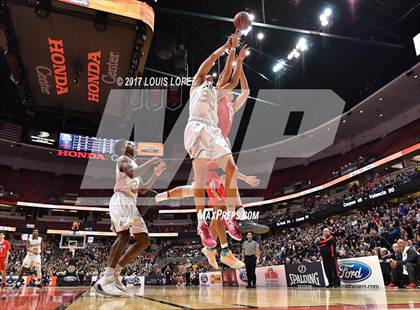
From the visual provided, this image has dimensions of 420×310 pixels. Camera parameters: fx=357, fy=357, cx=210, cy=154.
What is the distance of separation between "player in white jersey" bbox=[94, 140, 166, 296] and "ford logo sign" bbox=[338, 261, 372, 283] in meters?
7.07

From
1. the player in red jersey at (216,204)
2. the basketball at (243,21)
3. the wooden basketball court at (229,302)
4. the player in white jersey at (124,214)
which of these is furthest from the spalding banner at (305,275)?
the basketball at (243,21)

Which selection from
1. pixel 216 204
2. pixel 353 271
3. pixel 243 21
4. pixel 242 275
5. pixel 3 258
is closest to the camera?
pixel 243 21

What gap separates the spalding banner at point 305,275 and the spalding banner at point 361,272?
2.11ft

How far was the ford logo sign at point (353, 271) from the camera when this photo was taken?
30.6ft

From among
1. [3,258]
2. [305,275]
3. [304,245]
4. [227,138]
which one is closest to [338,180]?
[304,245]

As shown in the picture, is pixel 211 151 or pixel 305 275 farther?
pixel 305 275

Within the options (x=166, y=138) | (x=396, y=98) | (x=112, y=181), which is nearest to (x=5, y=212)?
(x=112, y=181)

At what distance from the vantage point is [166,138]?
28.1m

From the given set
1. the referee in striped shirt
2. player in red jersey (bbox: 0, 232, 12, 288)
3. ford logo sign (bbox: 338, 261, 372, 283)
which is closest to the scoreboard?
player in red jersey (bbox: 0, 232, 12, 288)

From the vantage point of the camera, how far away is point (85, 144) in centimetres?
2047

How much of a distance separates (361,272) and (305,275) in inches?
76.9

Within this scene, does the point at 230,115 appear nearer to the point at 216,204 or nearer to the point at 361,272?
the point at 216,204

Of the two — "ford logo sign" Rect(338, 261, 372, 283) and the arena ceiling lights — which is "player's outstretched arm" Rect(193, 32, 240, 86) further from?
the arena ceiling lights

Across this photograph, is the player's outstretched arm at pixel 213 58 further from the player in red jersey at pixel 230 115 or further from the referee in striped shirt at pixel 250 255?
the referee in striped shirt at pixel 250 255
